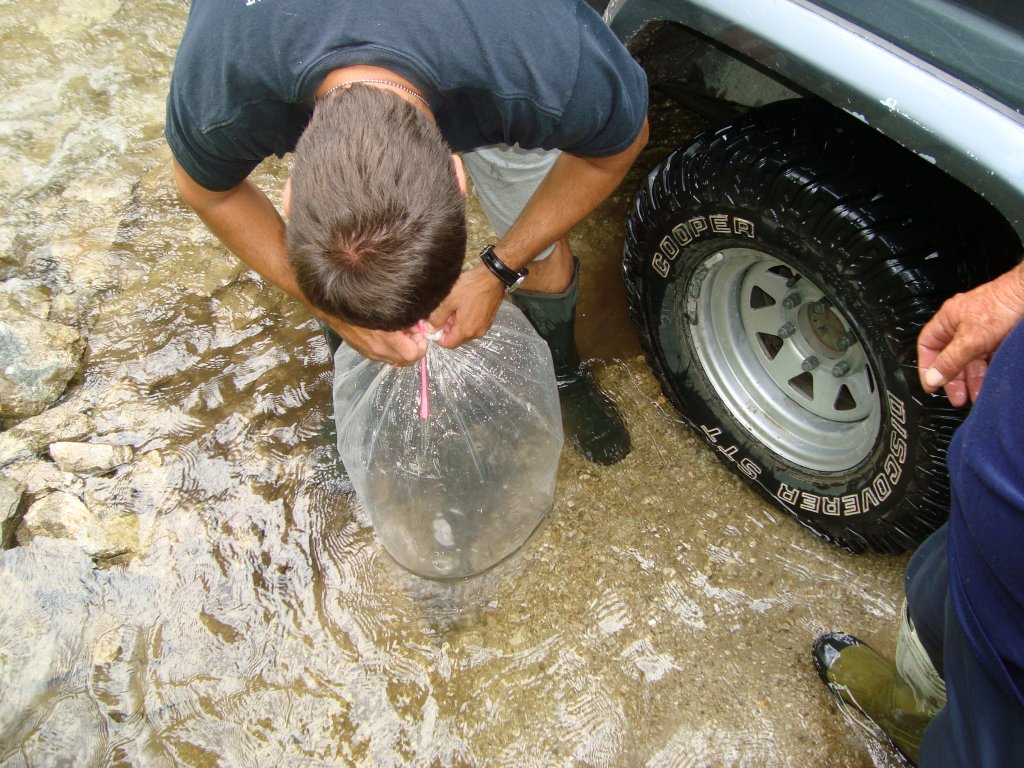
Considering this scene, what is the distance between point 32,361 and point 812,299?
2235 millimetres

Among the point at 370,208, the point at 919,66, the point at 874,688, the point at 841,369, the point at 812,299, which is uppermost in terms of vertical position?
the point at 919,66

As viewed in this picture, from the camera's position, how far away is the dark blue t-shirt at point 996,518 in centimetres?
89

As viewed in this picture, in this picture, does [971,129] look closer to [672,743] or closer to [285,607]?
[672,743]

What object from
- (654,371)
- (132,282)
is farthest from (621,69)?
(132,282)

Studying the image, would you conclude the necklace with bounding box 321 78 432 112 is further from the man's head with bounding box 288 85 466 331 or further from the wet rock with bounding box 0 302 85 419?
the wet rock with bounding box 0 302 85 419

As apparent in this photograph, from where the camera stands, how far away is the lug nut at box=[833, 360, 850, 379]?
1827mm

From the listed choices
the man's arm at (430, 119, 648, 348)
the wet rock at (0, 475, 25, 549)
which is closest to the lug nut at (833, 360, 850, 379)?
the man's arm at (430, 119, 648, 348)

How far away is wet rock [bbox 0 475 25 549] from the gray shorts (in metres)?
1.50

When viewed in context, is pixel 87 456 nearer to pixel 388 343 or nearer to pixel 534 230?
pixel 388 343

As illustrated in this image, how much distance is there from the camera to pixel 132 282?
8.12ft

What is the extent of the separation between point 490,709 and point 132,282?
1.82 m

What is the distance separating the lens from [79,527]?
195 centimetres

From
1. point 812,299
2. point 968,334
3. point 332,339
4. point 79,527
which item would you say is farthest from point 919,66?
point 79,527

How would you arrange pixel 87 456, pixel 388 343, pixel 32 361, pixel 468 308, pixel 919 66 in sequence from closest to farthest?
pixel 919 66
pixel 388 343
pixel 468 308
pixel 87 456
pixel 32 361
